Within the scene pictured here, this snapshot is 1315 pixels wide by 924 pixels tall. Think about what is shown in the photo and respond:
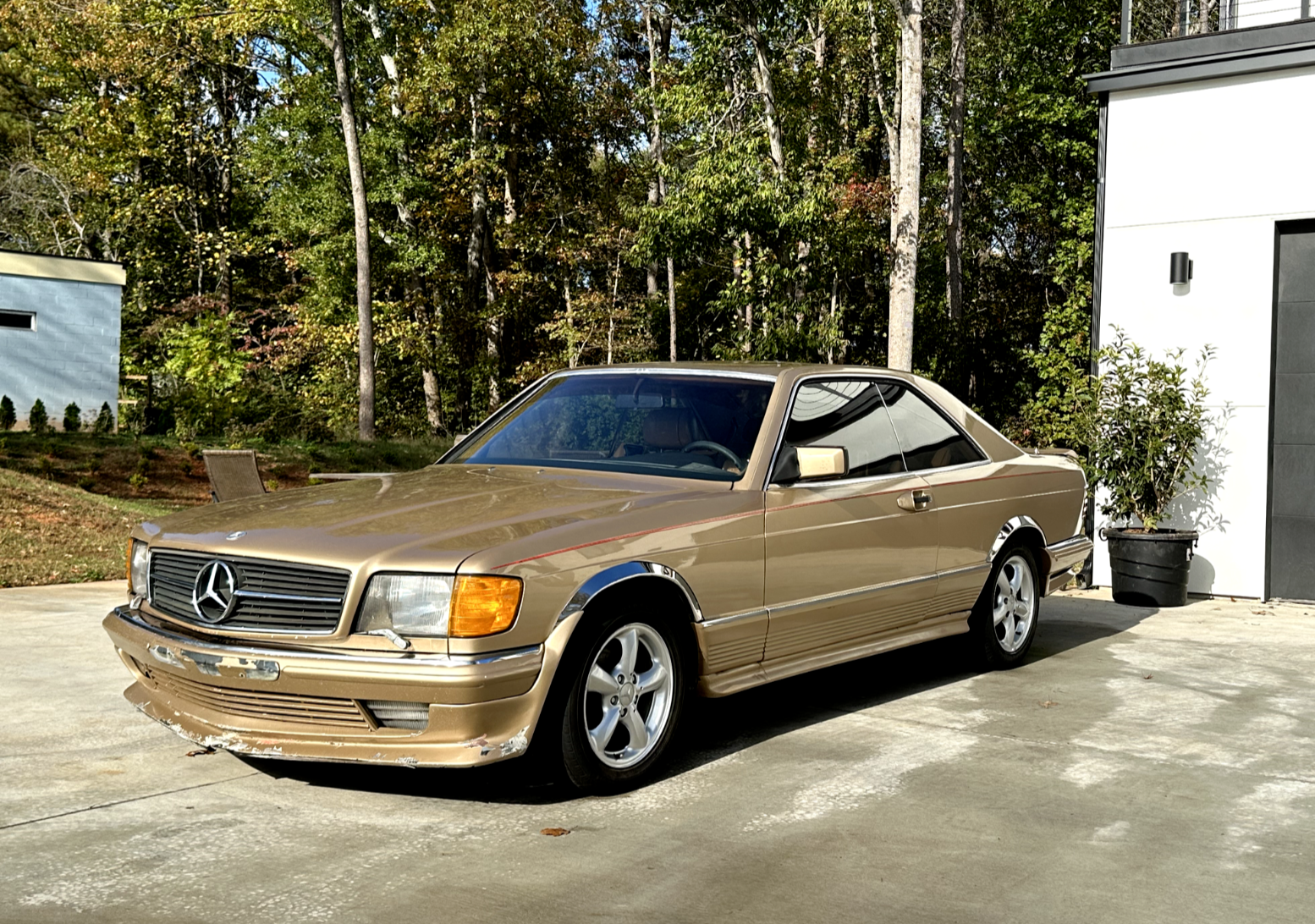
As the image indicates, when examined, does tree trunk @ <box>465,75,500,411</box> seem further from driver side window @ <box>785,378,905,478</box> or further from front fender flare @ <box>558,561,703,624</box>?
front fender flare @ <box>558,561,703,624</box>

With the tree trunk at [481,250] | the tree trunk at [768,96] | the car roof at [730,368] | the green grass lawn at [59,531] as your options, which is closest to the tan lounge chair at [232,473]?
the green grass lawn at [59,531]

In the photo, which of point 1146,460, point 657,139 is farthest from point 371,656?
point 657,139

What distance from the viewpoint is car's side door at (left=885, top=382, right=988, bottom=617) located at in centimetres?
680

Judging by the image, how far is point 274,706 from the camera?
4.59 meters

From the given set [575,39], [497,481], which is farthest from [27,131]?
[497,481]

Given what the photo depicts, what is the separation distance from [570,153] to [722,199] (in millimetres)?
14668

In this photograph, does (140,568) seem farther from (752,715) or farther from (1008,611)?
(1008,611)

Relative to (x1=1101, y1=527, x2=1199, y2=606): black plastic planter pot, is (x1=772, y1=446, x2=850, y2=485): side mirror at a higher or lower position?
higher

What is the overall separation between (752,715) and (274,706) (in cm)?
255

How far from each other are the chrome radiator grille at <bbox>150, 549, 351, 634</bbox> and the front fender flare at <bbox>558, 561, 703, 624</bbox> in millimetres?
789

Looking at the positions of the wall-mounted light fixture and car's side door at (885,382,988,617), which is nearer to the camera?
car's side door at (885,382,988,617)

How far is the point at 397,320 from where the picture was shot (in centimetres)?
3519

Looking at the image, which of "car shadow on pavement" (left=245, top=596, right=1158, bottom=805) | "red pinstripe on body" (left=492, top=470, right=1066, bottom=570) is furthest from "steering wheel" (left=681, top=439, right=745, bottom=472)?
"car shadow on pavement" (left=245, top=596, right=1158, bottom=805)

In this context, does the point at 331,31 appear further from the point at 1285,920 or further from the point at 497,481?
the point at 1285,920
